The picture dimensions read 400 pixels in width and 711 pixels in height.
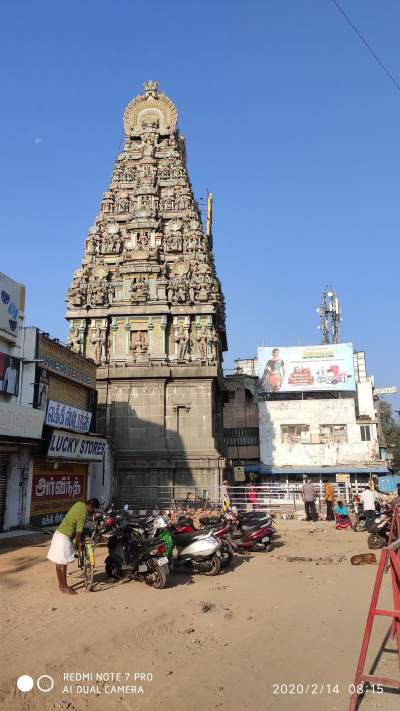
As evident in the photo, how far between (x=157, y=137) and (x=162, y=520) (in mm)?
34552

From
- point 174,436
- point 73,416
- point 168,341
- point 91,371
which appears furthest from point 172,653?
point 168,341

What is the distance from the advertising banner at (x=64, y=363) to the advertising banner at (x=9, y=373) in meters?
1.01

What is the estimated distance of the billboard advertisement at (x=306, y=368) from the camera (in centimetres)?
4231

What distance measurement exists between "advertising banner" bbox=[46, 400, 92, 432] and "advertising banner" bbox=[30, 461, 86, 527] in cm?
147

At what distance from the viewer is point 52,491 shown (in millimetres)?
17906

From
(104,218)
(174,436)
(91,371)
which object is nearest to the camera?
(91,371)

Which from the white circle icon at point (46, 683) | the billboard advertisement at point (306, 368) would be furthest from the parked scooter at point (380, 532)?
the billboard advertisement at point (306, 368)

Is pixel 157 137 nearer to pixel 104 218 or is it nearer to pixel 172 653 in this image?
pixel 104 218

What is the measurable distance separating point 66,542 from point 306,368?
36854mm

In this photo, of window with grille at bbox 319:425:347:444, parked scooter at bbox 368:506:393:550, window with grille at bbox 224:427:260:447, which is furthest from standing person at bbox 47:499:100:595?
window with grille at bbox 224:427:260:447

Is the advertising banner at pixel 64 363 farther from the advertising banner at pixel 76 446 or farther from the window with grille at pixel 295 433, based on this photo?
the window with grille at pixel 295 433

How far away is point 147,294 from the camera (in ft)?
99.7

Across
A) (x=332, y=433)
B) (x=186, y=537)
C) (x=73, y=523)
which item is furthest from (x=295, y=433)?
(x=73, y=523)

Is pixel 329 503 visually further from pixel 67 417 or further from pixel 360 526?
pixel 67 417
